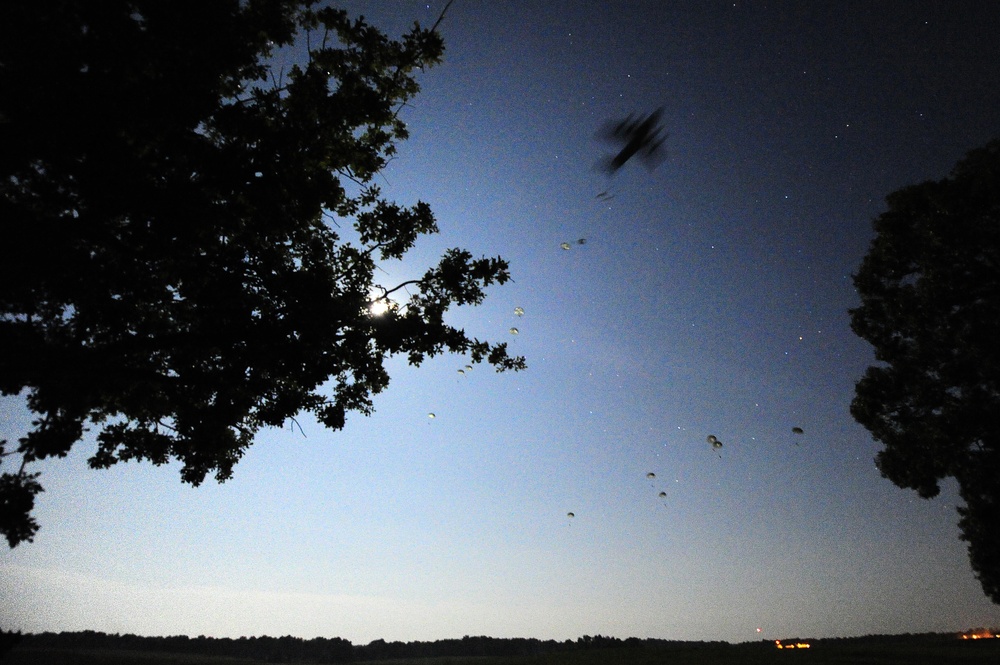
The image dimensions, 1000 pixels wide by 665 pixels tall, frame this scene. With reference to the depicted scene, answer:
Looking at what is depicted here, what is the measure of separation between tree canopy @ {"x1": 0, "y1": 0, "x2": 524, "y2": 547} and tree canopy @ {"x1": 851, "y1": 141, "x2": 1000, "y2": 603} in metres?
15.2

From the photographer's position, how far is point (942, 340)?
1691 centimetres

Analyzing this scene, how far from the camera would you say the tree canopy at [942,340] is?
52.6ft

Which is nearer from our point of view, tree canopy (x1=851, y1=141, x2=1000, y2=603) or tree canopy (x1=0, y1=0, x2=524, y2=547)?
tree canopy (x1=0, y1=0, x2=524, y2=547)

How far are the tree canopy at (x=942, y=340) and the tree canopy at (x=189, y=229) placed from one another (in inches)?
600

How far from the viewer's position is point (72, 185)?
31.1 ft

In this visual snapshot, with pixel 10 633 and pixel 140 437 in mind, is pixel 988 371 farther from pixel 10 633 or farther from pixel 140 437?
pixel 10 633

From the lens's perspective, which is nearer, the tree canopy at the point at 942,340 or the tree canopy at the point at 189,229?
the tree canopy at the point at 189,229

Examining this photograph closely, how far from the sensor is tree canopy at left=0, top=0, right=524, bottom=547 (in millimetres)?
8594

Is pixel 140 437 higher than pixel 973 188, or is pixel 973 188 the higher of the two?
pixel 973 188

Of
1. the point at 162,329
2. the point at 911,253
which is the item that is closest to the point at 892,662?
the point at 911,253

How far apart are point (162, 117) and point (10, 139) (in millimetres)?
2505

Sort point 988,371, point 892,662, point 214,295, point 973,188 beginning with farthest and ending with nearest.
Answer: point 892,662, point 973,188, point 988,371, point 214,295

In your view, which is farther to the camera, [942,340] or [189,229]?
[942,340]

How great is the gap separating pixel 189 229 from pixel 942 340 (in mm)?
23065
